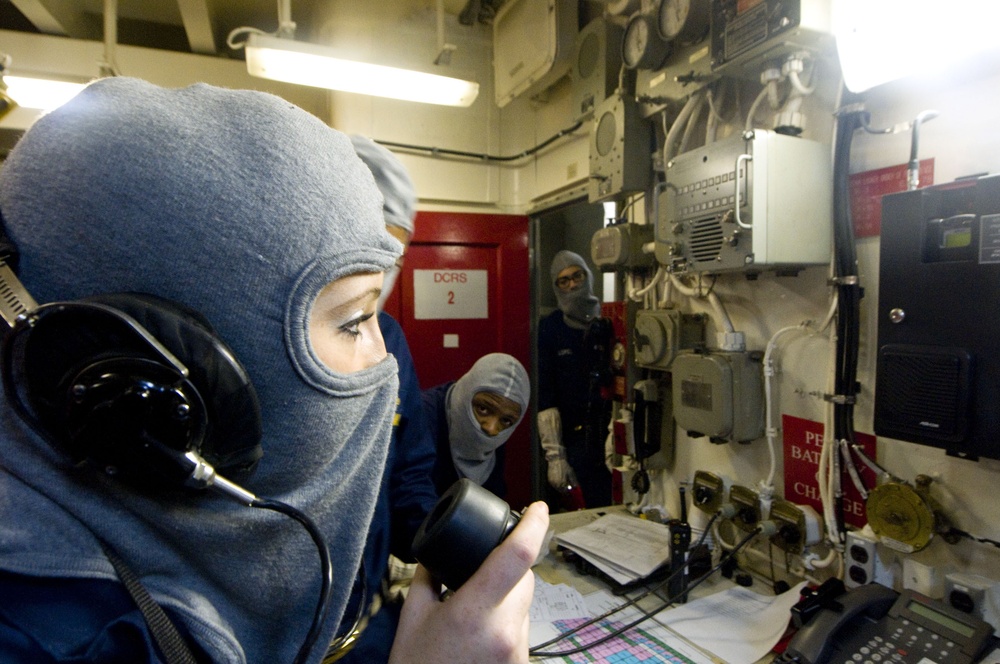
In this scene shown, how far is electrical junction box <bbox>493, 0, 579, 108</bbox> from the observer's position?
2539 mm

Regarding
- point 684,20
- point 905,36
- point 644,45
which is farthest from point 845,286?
point 644,45

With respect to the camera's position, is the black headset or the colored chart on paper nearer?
the black headset

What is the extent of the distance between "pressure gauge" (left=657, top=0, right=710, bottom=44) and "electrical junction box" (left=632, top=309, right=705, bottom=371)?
0.94 meters

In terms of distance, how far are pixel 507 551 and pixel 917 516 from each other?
115cm

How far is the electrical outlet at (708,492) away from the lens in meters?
1.85

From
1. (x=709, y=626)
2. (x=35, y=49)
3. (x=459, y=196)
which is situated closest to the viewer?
(x=709, y=626)

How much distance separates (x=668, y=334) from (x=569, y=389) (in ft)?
4.36

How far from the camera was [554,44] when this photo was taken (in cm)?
252

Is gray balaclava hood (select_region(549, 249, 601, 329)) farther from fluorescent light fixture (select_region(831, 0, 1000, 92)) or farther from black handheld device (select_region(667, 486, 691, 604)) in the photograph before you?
fluorescent light fixture (select_region(831, 0, 1000, 92))

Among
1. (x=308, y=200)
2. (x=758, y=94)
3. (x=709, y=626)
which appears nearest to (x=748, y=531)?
(x=709, y=626)

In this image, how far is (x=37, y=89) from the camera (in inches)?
99.3

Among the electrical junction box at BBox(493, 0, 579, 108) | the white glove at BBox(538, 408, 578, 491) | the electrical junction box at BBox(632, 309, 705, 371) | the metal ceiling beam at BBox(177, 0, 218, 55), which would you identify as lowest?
the white glove at BBox(538, 408, 578, 491)

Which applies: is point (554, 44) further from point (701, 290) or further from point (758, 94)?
point (701, 290)

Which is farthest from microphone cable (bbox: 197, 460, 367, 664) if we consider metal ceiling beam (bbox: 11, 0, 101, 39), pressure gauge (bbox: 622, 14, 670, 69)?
metal ceiling beam (bbox: 11, 0, 101, 39)
